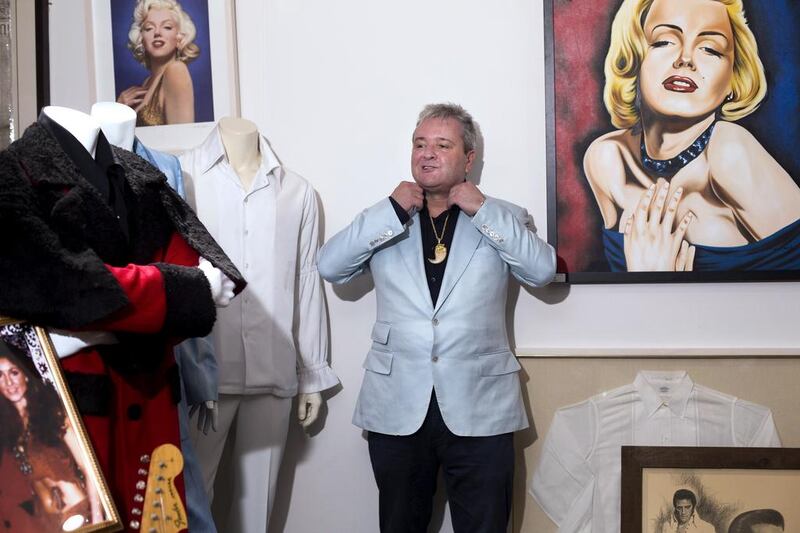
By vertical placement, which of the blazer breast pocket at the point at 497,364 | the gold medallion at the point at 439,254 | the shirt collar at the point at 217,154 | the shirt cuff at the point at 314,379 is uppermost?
the shirt collar at the point at 217,154

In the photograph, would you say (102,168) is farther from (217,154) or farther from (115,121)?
(217,154)

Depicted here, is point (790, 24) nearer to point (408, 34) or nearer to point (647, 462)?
point (408, 34)

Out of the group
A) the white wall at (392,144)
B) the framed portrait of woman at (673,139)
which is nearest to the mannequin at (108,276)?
the white wall at (392,144)

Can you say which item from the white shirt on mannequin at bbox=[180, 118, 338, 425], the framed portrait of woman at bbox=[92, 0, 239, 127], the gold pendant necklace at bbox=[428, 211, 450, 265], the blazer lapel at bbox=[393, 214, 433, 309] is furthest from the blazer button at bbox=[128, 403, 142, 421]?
the framed portrait of woman at bbox=[92, 0, 239, 127]

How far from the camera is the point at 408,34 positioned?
2.94 m

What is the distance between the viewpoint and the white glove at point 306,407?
9.23ft

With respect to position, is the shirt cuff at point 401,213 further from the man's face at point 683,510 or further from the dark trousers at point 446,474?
the man's face at point 683,510

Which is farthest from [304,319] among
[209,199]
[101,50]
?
[101,50]

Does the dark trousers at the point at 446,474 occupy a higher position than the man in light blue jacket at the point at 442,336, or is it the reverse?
the man in light blue jacket at the point at 442,336

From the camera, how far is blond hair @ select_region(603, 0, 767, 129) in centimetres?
277

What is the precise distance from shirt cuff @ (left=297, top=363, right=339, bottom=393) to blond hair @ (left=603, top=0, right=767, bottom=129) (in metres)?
1.31

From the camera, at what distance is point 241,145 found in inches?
108

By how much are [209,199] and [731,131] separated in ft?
5.75

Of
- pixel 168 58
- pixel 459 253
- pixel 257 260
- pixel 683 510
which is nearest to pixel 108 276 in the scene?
pixel 257 260
